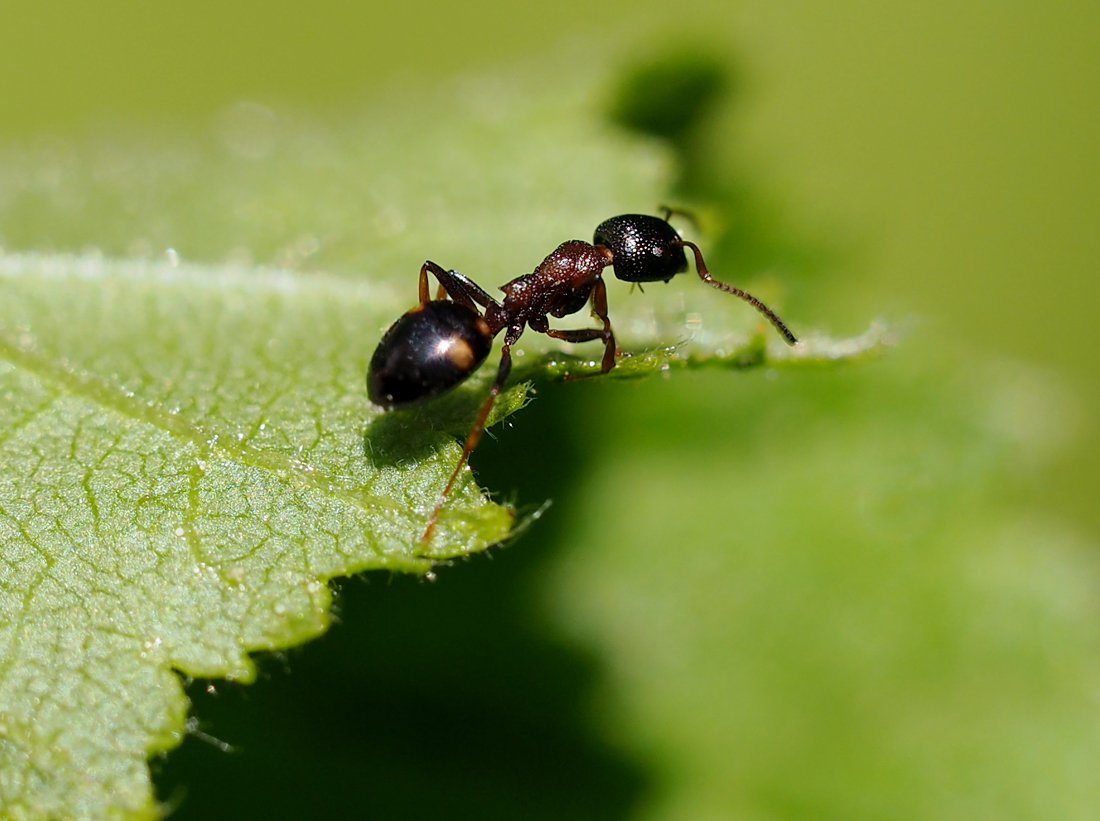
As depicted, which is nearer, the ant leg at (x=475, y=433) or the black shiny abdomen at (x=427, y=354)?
the ant leg at (x=475, y=433)

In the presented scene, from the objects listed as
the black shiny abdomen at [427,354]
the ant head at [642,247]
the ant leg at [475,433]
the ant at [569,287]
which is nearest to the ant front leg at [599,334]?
the ant at [569,287]

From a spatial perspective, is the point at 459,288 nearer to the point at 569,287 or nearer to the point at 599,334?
the point at 569,287

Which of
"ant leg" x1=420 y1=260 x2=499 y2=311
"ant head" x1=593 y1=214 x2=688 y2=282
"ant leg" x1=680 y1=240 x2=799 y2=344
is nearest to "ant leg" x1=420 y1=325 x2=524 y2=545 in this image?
"ant leg" x1=420 y1=260 x2=499 y2=311

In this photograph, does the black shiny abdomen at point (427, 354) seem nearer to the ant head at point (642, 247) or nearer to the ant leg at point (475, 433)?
the ant leg at point (475, 433)

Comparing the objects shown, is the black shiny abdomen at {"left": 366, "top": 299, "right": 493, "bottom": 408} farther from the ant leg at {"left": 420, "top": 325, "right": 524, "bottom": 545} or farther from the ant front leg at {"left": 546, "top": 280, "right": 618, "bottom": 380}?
the ant front leg at {"left": 546, "top": 280, "right": 618, "bottom": 380}

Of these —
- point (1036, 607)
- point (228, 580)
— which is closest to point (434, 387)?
Result: point (228, 580)

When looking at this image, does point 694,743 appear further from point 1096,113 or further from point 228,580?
point 1096,113
